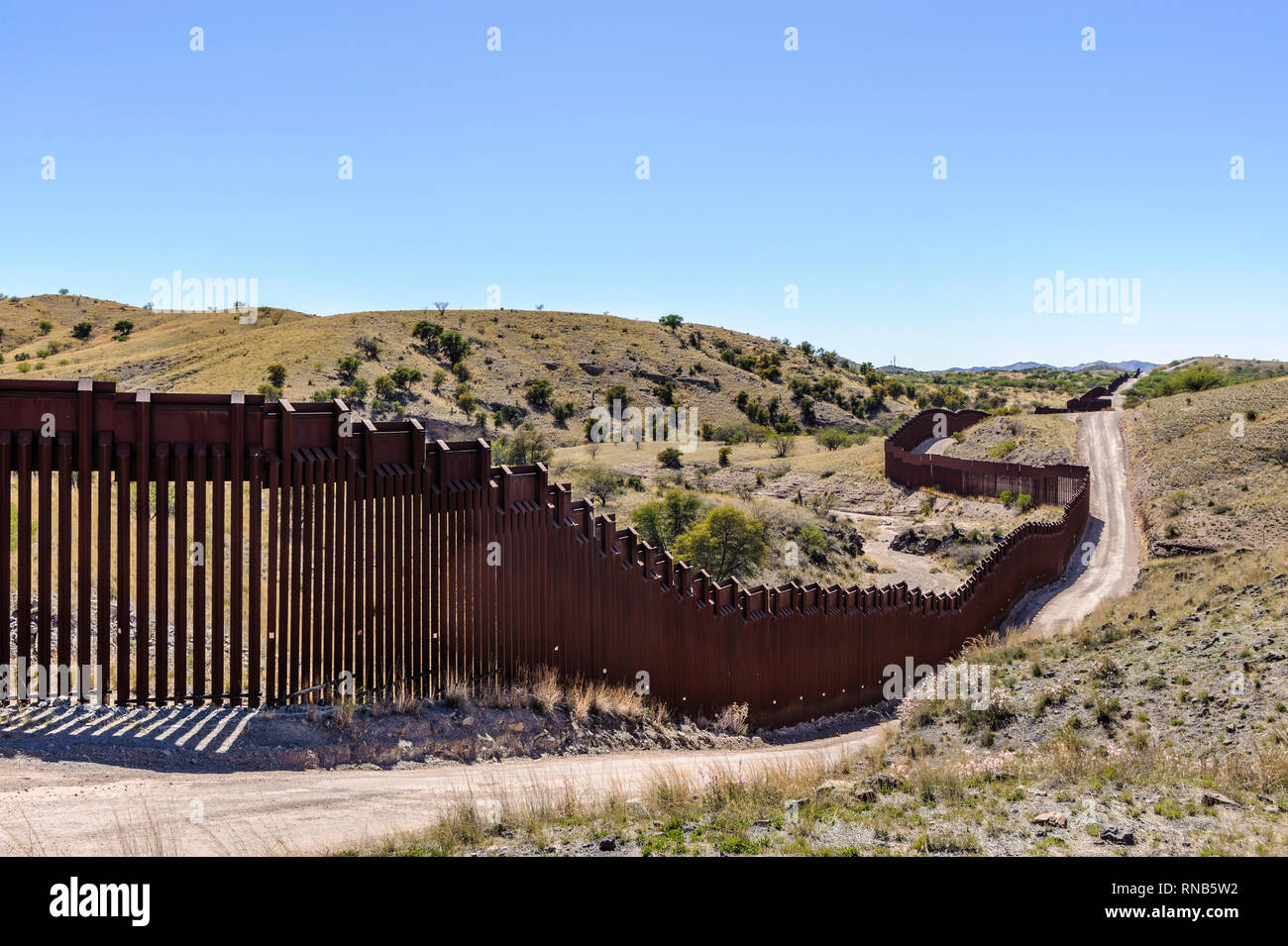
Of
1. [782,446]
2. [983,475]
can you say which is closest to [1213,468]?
[983,475]

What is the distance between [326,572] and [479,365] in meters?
76.3

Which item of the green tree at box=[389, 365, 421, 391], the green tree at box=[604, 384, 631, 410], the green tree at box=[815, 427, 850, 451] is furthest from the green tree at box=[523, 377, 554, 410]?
the green tree at box=[815, 427, 850, 451]

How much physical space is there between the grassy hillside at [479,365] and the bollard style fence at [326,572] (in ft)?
153

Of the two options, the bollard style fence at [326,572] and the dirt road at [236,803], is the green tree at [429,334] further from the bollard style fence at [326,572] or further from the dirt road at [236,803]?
the dirt road at [236,803]

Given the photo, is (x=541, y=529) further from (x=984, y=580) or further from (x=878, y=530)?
(x=878, y=530)

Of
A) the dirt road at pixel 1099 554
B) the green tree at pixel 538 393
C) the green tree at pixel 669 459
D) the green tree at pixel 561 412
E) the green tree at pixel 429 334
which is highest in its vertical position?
the green tree at pixel 429 334

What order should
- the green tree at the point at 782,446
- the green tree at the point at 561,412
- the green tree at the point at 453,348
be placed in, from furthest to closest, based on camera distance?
the green tree at the point at 453,348 < the green tree at the point at 561,412 < the green tree at the point at 782,446

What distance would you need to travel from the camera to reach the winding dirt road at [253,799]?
5211 millimetres

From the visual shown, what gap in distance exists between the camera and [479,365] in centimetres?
8231

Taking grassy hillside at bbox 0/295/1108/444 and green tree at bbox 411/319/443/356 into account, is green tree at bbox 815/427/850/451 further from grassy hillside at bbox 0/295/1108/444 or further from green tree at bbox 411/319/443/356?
green tree at bbox 411/319/443/356

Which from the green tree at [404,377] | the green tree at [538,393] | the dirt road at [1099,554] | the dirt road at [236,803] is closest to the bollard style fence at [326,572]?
the dirt road at [236,803]

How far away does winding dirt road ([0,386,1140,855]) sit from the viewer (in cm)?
521

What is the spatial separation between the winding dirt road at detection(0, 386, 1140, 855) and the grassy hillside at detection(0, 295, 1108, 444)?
50276mm
